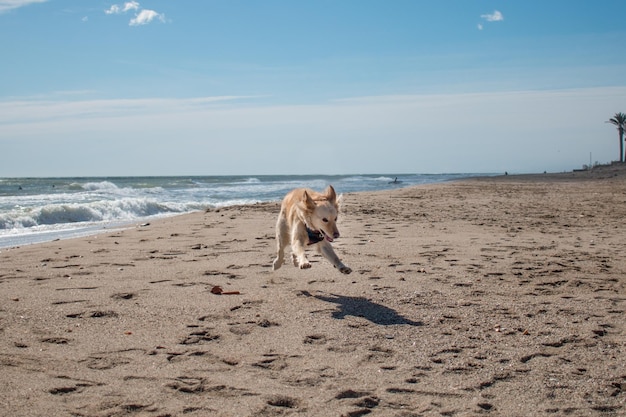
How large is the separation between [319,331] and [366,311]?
0.66 metres

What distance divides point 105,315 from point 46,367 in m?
1.17

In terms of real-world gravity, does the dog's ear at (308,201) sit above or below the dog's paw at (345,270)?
above

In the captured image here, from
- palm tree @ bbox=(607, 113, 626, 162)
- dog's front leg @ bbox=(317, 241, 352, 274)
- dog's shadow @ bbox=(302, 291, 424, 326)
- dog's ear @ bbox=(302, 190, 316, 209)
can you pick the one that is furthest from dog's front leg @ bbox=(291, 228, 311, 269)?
palm tree @ bbox=(607, 113, 626, 162)

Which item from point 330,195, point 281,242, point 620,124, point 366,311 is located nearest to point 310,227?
point 330,195

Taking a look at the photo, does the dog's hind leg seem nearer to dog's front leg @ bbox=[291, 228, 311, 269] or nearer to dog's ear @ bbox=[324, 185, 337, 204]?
dog's front leg @ bbox=[291, 228, 311, 269]

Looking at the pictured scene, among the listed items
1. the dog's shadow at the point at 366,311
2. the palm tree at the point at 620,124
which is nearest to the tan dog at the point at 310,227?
the dog's shadow at the point at 366,311

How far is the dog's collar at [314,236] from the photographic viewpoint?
5844 mm

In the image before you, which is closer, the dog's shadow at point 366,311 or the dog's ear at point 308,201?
the dog's shadow at point 366,311

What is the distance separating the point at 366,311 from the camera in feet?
15.6

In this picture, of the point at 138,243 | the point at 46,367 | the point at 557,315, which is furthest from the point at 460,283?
the point at 138,243

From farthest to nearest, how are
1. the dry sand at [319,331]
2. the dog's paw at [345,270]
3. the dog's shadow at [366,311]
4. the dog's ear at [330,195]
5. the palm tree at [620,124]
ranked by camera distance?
the palm tree at [620,124]
the dog's ear at [330,195]
the dog's paw at [345,270]
the dog's shadow at [366,311]
the dry sand at [319,331]

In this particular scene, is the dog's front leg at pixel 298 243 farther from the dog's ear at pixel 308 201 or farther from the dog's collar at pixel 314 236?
the dog's ear at pixel 308 201

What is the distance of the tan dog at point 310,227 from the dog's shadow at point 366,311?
18.5 inches

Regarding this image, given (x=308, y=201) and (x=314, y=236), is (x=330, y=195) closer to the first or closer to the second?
(x=308, y=201)
